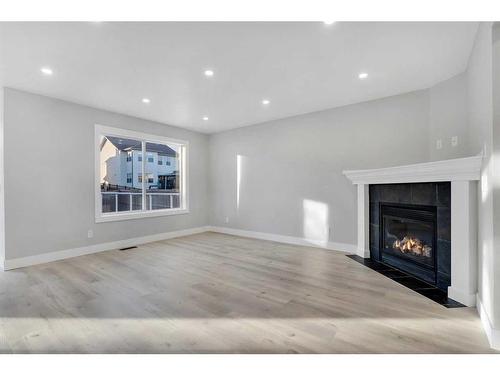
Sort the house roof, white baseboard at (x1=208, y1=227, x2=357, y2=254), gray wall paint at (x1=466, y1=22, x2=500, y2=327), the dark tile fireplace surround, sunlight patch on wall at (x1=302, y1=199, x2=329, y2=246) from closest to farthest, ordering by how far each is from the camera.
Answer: gray wall paint at (x1=466, y1=22, x2=500, y2=327), the dark tile fireplace surround, white baseboard at (x1=208, y1=227, x2=357, y2=254), sunlight patch on wall at (x1=302, y1=199, x2=329, y2=246), the house roof

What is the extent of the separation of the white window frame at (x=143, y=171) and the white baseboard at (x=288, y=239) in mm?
1158

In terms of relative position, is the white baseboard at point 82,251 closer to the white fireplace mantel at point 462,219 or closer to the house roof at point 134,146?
the house roof at point 134,146

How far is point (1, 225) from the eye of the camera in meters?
3.38

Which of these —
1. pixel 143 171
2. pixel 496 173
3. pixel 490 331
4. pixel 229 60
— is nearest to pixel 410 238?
pixel 490 331

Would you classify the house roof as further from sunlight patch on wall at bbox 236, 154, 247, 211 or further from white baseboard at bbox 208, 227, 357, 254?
white baseboard at bbox 208, 227, 357, 254

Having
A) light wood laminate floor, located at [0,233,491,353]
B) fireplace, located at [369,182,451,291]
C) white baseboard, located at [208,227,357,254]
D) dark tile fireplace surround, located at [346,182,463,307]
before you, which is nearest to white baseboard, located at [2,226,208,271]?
light wood laminate floor, located at [0,233,491,353]

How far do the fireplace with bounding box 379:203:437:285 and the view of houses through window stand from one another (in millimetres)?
4393

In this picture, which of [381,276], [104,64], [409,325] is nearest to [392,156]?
[381,276]

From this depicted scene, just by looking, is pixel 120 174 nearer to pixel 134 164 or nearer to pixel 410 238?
pixel 134 164

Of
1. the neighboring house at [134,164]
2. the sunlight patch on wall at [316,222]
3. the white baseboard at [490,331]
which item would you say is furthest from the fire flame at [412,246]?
the neighboring house at [134,164]

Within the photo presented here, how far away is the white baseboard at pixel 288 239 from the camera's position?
4141mm

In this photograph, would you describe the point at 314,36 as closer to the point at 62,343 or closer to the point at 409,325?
the point at 409,325

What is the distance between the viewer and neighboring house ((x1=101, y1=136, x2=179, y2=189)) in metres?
4.58

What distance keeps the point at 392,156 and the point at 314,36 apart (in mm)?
2426
